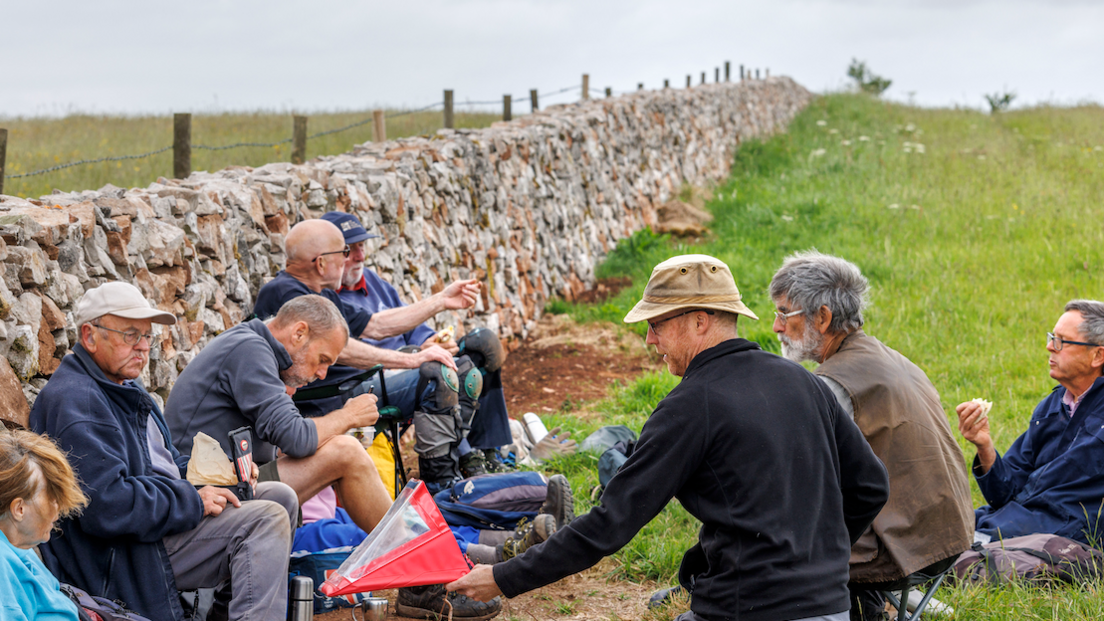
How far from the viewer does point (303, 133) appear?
8297mm

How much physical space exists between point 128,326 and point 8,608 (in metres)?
1.01

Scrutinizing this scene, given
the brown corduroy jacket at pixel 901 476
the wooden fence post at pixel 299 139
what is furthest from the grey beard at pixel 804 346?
the wooden fence post at pixel 299 139

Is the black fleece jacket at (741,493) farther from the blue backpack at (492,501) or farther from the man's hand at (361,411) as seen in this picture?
the blue backpack at (492,501)

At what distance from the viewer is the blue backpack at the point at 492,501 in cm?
448

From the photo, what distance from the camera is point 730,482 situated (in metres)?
2.35

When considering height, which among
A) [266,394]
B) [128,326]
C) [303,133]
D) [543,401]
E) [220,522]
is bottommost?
[543,401]

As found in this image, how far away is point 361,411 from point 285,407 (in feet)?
1.50

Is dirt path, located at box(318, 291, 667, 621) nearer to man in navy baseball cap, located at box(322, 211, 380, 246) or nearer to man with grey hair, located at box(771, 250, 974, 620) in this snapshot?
man with grey hair, located at box(771, 250, 974, 620)

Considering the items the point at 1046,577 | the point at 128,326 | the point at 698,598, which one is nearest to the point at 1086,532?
the point at 1046,577

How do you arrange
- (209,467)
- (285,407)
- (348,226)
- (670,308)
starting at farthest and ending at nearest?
1. (348,226)
2. (285,407)
3. (209,467)
4. (670,308)

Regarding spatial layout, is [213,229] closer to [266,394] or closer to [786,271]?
[266,394]

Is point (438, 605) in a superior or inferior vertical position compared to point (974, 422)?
inferior

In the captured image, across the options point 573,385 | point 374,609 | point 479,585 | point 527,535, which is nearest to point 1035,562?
point 527,535

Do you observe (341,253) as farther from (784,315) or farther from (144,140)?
(144,140)
